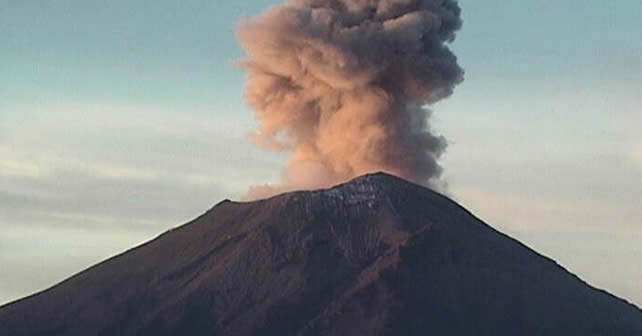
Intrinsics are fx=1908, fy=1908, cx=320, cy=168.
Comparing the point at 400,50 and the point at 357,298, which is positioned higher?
the point at 400,50

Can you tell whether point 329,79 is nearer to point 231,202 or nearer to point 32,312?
point 231,202

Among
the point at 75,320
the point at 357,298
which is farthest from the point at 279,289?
the point at 75,320

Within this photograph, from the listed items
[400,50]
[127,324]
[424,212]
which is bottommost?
[127,324]

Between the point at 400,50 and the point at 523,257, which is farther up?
the point at 400,50

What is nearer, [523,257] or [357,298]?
[357,298]

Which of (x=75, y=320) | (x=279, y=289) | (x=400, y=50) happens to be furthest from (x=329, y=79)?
(x=75, y=320)

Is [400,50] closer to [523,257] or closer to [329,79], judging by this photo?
[329,79]
